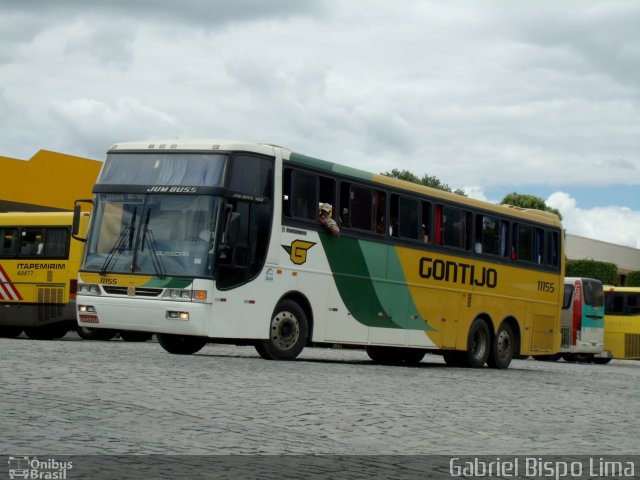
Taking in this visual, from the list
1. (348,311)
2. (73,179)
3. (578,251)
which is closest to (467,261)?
(348,311)

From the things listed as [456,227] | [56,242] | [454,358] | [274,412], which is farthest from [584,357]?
[274,412]

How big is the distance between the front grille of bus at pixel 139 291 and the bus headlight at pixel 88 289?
0.57ft

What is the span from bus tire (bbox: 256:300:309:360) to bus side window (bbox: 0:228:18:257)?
13.0m

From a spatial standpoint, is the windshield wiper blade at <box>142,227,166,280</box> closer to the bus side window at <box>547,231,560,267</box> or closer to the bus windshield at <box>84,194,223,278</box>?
the bus windshield at <box>84,194,223,278</box>

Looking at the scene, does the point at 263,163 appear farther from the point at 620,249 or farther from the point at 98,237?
the point at 620,249

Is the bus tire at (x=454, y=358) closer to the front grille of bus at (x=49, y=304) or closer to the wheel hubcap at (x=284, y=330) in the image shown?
the wheel hubcap at (x=284, y=330)

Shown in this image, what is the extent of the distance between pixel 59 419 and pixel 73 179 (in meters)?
37.2

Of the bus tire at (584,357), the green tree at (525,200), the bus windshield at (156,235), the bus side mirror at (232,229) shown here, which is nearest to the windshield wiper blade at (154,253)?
the bus windshield at (156,235)

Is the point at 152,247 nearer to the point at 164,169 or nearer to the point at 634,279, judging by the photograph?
the point at 164,169

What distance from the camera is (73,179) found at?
46469 millimetres

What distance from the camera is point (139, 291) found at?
752 inches

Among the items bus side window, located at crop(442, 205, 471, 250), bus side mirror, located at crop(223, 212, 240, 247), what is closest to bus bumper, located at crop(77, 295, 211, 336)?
bus side mirror, located at crop(223, 212, 240, 247)

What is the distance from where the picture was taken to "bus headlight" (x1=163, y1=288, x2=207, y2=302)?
18703 millimetres

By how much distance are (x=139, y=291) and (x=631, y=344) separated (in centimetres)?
2920
